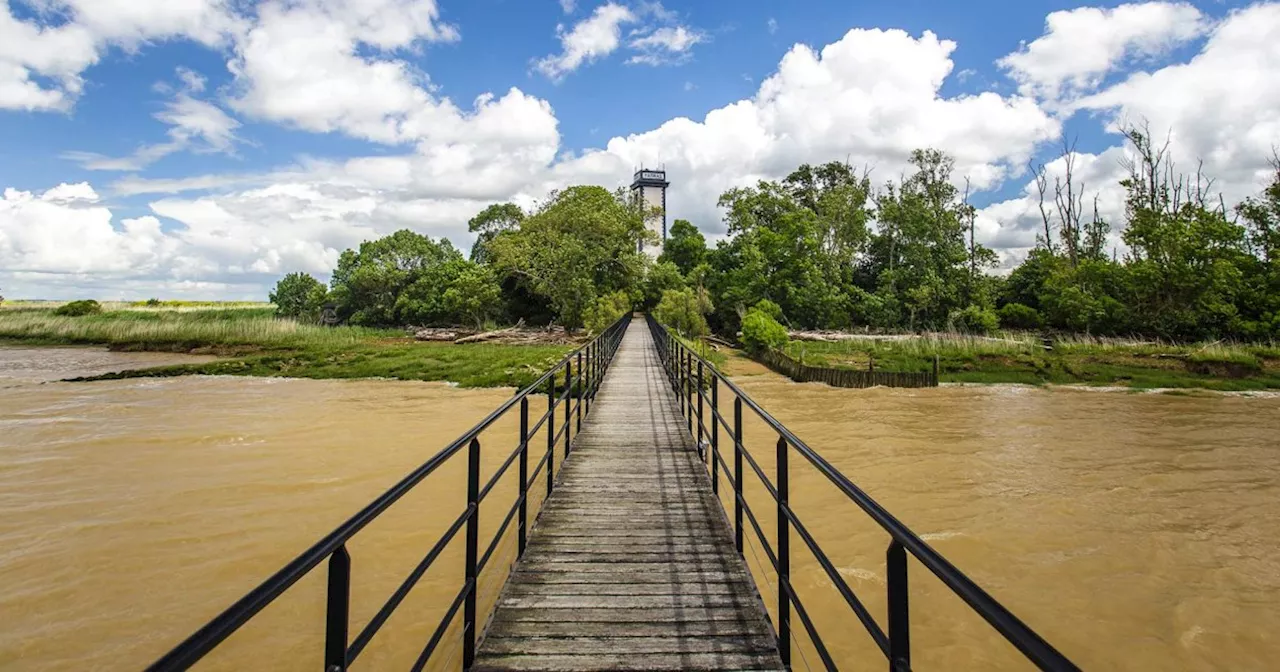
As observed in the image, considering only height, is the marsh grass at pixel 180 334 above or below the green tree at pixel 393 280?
below

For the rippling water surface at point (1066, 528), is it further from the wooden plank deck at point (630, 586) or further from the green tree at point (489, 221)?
the green tree at point (489, 221)

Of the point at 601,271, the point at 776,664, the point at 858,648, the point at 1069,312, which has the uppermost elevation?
the point at 601,271

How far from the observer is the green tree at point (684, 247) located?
55219 millimetres

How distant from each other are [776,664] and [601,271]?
3469 cm

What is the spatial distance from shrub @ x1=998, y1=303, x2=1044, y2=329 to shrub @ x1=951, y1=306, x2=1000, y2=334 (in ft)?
4.72

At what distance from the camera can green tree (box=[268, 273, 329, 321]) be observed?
46.1 m

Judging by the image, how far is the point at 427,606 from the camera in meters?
4.88

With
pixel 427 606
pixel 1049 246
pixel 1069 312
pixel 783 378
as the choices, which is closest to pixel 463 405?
pixel 427 606

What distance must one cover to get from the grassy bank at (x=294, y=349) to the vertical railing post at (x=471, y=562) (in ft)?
46.4

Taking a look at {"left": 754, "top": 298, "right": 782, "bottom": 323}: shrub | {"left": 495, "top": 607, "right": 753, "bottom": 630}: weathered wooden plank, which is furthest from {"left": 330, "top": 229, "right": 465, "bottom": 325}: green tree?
{"left": 495, "top": 607, "right": 753, "bottom": 630}: weathered wooden plank

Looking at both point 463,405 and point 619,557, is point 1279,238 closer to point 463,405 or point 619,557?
point 463,405

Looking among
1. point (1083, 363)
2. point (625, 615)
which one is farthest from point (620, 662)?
point (1083, 363)

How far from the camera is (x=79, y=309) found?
4531 centimetres

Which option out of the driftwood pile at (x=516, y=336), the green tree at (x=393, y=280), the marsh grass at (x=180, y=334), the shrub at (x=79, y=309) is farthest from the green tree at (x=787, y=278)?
the shrub at (x=79, y=309)
